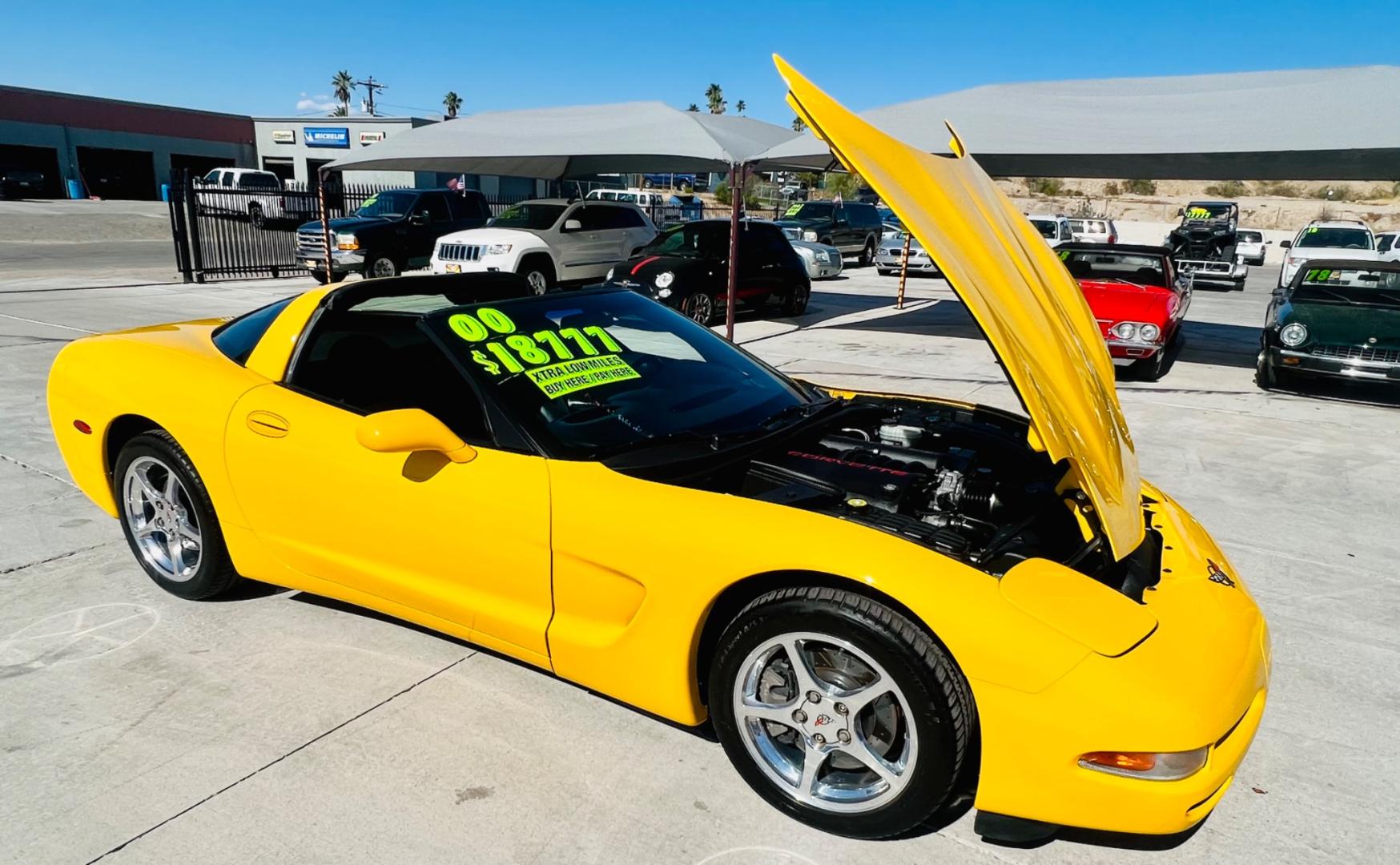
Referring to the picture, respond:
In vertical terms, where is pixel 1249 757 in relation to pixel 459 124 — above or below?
below

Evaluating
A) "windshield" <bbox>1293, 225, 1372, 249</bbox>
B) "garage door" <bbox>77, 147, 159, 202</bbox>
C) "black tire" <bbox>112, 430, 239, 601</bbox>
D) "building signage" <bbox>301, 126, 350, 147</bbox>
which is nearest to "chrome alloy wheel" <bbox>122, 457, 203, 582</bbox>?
"black tire" <bbox>112, 430, 239, 601</bbox>

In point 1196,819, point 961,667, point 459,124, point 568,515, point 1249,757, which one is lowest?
point 1249,757

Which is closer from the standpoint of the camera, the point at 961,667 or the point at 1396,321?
the point at 961,667

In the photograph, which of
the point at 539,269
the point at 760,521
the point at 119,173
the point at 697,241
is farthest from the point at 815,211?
the point at 119,173

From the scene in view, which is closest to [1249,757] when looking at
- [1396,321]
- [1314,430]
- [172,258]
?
[1314,430]

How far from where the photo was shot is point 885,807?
212cm

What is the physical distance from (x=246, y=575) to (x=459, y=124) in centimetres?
1361

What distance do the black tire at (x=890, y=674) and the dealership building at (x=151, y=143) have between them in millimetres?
37995

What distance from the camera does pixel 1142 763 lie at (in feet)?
6.18

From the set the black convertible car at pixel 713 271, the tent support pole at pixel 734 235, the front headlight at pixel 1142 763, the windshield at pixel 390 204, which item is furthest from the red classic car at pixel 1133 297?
the windshield at pixel 390 204

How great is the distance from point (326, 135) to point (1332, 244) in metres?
44.8

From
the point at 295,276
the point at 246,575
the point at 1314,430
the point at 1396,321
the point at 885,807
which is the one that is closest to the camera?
the point at 885,807

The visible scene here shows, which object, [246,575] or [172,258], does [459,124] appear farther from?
[246,575]

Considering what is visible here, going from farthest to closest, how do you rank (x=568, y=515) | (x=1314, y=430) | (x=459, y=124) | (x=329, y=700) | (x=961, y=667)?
(x=459, y=124), (x=1314, y=430), (x=329, y=700), (x=568, y=515), (x=961, y=667)
